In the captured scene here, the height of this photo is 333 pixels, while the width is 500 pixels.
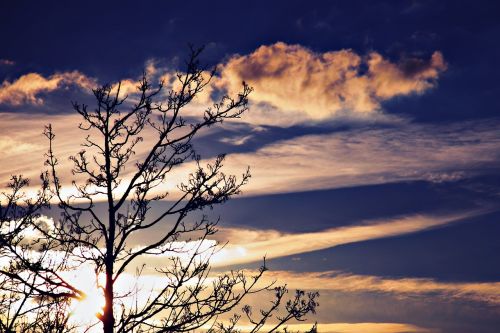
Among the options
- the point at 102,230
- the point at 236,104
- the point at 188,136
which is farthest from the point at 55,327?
the point at 236,104

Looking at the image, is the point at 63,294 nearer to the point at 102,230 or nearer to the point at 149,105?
the point at 102,230

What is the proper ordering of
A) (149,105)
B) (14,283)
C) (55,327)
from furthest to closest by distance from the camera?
1. (55,327)
2. (149,105)
3. (14,283)

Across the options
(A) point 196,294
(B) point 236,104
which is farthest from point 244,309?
(B) point 236,104

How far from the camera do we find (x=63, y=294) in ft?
39.1

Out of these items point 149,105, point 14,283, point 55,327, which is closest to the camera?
point 14,283

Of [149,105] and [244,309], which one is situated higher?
[149,105]

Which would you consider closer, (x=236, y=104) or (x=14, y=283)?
Result: (x=14, y=283)

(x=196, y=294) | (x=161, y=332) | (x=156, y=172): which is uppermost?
(x=156, y=172)

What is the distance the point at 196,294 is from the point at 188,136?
11.6ft

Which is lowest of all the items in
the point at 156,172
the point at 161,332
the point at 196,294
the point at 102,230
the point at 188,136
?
the point at 161,332

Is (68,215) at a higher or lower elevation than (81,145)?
lower

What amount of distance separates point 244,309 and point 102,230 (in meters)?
3.59

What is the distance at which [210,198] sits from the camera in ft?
41.0

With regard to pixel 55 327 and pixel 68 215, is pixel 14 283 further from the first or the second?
pixel 55 327
